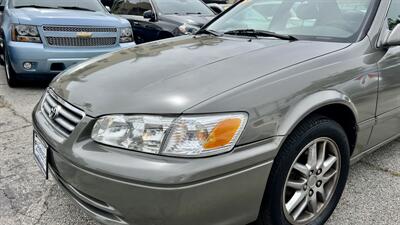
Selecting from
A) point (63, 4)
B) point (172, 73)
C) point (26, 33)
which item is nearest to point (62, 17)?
point (26, 33)

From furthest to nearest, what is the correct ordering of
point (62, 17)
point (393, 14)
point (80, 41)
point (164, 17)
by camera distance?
1. point (164, 17)
2. point (80, 41)
3. point (62, 17)
4. point (393, 14)

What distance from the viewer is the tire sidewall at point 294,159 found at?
2064 mm

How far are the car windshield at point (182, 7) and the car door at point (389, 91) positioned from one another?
5158 millimetres

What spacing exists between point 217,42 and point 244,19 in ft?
2.17

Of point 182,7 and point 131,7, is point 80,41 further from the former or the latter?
point 131,7

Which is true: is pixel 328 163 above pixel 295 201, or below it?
above

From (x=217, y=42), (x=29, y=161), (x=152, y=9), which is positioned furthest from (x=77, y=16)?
(x=217, y=42)

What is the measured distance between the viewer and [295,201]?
2303 millimetres

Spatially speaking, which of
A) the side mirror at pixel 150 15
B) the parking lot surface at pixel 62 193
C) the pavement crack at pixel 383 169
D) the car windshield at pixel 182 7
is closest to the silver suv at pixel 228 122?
the parking lot surface at pixel 62 193

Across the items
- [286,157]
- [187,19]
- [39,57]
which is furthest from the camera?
[187,19]

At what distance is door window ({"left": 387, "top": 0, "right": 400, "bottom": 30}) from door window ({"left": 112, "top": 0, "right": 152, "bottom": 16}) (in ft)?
17.7

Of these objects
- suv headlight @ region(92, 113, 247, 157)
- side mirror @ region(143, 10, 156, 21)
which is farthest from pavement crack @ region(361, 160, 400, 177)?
side mirror @ region(143, 10, 156, 21)

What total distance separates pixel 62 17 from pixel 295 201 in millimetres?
4466

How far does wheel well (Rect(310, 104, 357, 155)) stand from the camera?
2.40m
